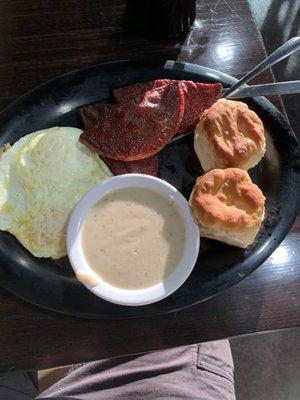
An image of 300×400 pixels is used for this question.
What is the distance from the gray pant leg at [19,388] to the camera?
1.29 metres

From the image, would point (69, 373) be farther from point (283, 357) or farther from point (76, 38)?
point (76, 38)

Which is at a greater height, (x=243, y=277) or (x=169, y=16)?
(x=169, y=16)

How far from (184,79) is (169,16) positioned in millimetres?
155

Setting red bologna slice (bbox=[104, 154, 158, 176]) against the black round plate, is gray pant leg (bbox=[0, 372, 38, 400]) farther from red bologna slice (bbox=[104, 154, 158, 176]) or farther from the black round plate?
red bologna slice (bbox=[104, 154, 158, 176])

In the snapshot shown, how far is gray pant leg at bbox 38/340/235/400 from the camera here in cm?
130

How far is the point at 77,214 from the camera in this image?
3.31 feet

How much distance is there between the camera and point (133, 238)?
1.00m

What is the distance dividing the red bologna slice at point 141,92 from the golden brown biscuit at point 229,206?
9.2 inches

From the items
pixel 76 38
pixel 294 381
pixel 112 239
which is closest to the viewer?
pixel 112 239

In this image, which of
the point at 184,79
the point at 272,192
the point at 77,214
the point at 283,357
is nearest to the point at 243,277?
the point at 272,192

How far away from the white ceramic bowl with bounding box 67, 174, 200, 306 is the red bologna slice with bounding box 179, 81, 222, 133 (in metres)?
0.19

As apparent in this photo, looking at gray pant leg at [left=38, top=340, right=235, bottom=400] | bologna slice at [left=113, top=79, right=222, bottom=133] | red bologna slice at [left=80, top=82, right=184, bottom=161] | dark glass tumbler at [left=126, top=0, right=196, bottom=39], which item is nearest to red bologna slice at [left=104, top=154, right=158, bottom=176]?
red bologna slice at [left=80, top=82, right=184, bottom=161]

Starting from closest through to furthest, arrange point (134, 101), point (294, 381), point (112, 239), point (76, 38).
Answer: point (112, 239)
point (134, 101)
point (76, 38)
point (294, 381)

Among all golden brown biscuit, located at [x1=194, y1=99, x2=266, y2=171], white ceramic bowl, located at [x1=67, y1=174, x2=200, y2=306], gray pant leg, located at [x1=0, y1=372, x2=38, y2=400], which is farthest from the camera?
gray pant leg, located at [x1=0, y1=372, x2=38, y2=400]
